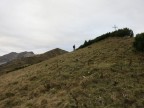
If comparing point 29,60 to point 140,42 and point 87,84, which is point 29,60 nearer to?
point 140,42

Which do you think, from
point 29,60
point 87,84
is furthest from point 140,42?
point 29,60

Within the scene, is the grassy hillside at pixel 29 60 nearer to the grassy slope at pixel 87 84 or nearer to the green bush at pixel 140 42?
the grassy slope at pixel 87 84

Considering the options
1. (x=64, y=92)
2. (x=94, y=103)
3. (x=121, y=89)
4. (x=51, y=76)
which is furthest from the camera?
(x=51, y=76)

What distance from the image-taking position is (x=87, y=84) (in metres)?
21.7

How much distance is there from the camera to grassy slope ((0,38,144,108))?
62.5ft

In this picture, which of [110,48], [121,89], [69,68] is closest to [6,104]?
[69,68]

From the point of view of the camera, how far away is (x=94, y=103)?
18.7 m

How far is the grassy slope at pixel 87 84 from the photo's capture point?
19.1 m

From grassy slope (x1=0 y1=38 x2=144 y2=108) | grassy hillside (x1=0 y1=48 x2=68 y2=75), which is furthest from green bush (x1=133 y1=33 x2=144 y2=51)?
grassy hillside (x1=0 y1=48 x2=68 y2=75)

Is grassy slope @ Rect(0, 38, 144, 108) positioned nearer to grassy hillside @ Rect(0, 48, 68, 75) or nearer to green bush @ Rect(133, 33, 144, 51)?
green bush @ Rect(133, 33, 144, 51)

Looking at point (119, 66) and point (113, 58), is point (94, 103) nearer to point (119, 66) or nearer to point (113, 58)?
point (119, 66)

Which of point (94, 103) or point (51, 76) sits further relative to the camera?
point (51, 76)

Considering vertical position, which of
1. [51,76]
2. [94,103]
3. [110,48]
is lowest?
[94,103]

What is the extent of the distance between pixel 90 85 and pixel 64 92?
1.87 metres
